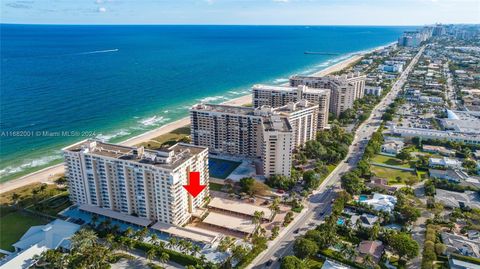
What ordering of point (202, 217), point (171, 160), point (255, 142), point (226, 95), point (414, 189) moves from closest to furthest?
point (171, 160) < point (202, 217) < point (414, 189) < point (255, 142) < point (226, 95)

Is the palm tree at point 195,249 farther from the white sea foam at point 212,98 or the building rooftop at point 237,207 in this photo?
the white sea foam at point 212,98

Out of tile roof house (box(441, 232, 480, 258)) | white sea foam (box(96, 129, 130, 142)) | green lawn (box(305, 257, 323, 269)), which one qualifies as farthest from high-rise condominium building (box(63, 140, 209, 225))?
tile roof house (box(441, 232, 480, 258))

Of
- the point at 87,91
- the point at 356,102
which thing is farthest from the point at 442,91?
the point at 87,91

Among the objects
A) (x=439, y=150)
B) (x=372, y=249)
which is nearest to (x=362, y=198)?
(x=372, y=249)

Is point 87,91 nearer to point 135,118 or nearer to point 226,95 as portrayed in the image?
point 135,118

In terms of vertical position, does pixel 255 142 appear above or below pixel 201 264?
above

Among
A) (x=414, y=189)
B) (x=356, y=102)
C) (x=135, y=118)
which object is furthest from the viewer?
(x=356, y=102)

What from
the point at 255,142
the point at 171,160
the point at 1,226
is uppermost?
the point at 171,160
